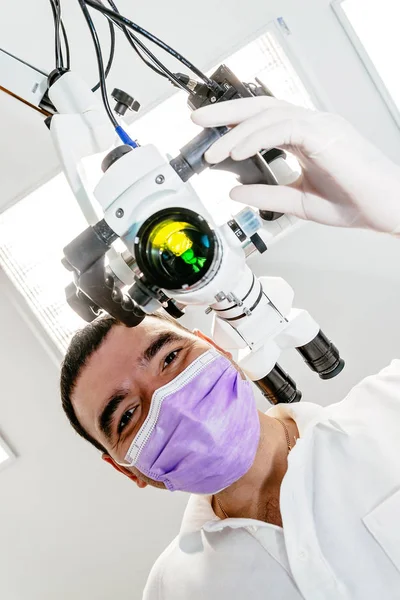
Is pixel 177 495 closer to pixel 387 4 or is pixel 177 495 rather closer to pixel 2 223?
pixel 2 223

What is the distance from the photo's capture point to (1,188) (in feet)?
4.45

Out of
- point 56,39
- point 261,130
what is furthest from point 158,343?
point 56,39

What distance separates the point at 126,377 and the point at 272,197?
1.85 feet

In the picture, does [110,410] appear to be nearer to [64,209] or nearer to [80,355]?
[80,355]

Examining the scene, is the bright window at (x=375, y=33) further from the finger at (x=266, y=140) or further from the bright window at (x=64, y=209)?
the finger at (x=266, y=140)

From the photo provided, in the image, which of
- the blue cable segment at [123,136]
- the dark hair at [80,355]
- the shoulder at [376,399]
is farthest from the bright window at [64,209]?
the shoulder at [376,399]

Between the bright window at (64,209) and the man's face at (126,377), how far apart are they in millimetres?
235

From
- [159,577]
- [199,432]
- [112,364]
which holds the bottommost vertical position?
[159,577]

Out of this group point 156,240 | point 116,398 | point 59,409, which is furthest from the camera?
point 59,409

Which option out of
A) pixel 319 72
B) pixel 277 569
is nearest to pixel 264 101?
pixel 319 72

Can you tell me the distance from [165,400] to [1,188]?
0.86m

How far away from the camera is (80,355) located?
1177 mm

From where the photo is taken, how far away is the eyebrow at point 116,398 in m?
1.10

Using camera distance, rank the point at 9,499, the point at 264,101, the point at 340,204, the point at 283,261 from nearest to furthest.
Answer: the point at 264,101 < the point at 340,204 < the point at 283,261 < the point at 9,499
